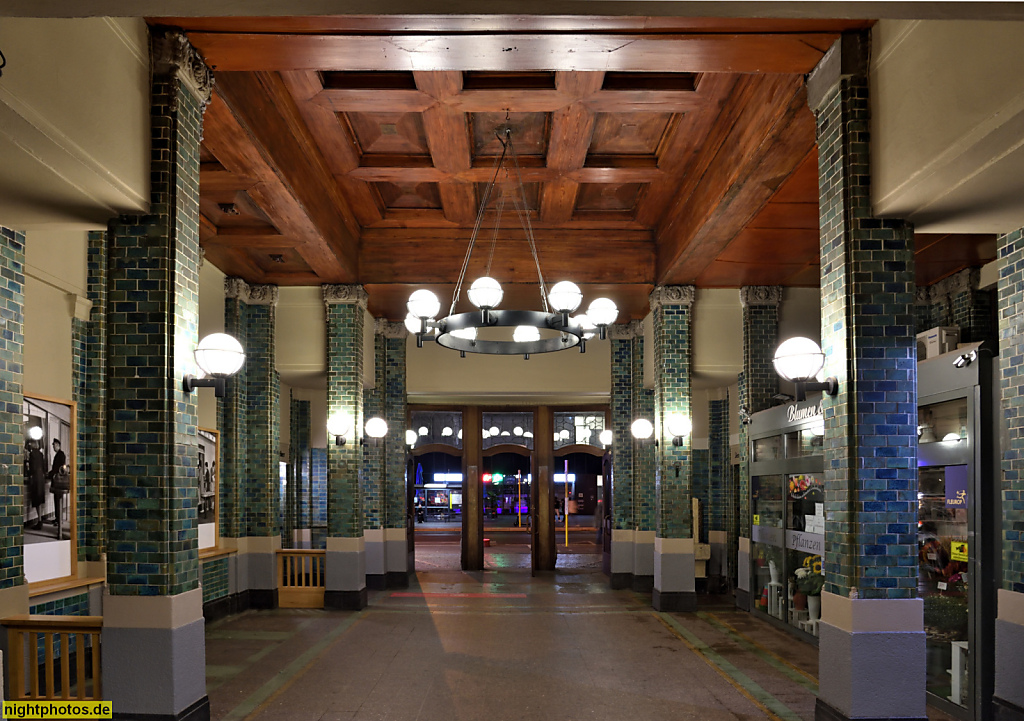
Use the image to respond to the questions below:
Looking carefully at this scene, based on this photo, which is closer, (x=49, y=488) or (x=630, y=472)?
(x=49, y=488)

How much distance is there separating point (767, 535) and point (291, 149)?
25.9ft

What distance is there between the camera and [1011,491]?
19.7 feet

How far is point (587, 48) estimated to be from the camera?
5.93 metres

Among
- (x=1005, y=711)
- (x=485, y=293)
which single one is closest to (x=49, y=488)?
(x=485, y=293)

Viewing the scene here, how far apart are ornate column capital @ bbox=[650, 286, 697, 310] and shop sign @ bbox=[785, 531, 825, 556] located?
142 inches

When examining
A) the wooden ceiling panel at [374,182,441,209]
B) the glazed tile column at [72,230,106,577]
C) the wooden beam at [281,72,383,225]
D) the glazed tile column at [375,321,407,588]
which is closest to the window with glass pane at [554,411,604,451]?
the glazed tile column at [375,321,407,588]

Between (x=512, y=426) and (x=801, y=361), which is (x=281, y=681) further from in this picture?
(x=512, y=426)

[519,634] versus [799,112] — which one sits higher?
[799,112]

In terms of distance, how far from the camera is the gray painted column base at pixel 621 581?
14.8 meters

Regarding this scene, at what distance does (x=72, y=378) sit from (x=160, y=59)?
394cm

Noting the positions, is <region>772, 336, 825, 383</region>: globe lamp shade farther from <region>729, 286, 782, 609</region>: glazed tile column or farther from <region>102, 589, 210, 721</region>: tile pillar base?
<region>729, 286, 782, 609</region>: glazed tile column

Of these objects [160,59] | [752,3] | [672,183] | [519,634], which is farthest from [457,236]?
[752,3]

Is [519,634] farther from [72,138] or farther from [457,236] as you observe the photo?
[72,138]

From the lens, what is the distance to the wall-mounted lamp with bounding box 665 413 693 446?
1182 centimetres
